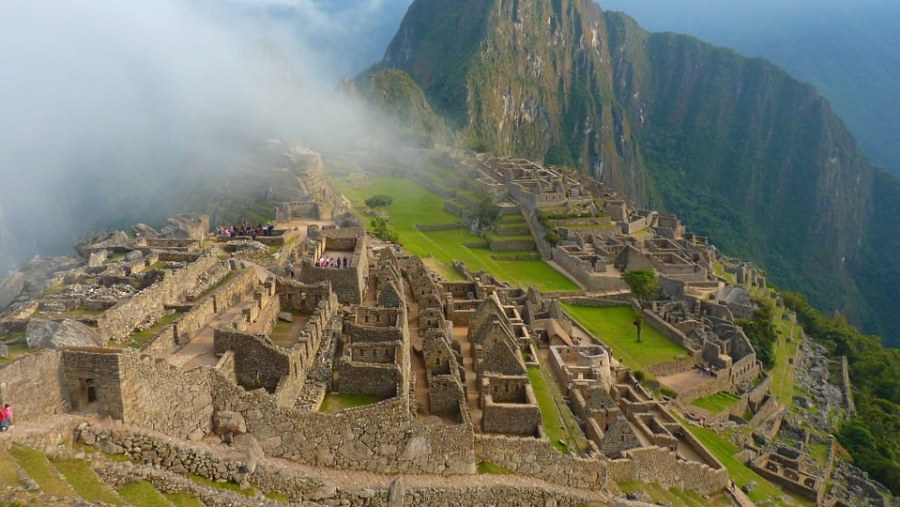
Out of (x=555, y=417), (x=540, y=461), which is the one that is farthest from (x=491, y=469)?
(x=555, y=417)

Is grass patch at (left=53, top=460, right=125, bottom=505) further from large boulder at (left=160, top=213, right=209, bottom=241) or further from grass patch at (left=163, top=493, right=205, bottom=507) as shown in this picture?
large boulder at (left=160, top=213, right=209, bottom=241)

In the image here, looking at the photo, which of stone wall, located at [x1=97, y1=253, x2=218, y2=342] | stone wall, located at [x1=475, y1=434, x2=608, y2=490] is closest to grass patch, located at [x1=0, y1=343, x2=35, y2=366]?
stone wall, located at [x1=97, y1=253, x2=218, y2=342]

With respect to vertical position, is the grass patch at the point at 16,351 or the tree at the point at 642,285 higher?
the grass patch at the point at 16,351

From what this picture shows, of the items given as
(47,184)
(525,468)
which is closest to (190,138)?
(47,184)

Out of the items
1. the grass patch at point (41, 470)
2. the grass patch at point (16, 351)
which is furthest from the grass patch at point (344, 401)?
the grass patch at point (41, 470)

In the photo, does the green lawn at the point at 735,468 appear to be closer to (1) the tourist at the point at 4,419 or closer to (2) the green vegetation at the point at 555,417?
(2) the green vegetation at the point at 555,417

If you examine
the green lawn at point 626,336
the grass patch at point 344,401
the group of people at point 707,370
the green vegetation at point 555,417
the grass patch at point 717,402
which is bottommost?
the grass patch at point 717,402
